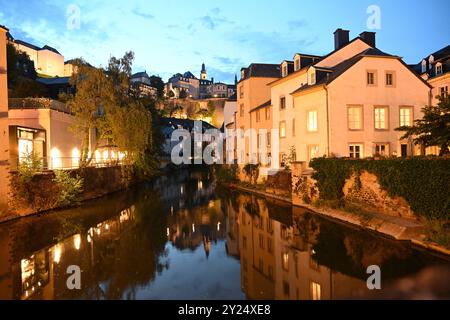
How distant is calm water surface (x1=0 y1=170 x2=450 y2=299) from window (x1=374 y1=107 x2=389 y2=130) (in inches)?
326

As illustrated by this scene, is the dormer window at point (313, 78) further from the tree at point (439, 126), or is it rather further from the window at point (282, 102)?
the tree at point (439, 126)

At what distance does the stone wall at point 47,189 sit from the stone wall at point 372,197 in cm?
1713

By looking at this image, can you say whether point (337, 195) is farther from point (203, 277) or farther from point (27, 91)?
point (27, 91)

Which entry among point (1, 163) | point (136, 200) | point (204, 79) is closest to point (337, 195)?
point (136, 200)

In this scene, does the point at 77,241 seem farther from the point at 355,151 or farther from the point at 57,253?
the point at 355,151

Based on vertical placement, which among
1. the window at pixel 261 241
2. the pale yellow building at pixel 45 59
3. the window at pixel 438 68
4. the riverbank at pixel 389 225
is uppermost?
the pale yellow building at pixel 45 59

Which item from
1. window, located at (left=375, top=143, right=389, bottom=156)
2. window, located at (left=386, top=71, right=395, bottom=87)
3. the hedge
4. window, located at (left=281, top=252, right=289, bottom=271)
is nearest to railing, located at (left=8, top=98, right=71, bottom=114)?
the hedge

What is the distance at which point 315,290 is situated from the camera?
8680mm

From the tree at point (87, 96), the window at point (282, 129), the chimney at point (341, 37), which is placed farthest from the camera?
the window at point (282, 129)

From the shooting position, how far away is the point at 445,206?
39.9ft

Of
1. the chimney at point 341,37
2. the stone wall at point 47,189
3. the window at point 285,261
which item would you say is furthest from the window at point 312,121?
the stone wall at point 47,189

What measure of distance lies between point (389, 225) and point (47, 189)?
18.6 m

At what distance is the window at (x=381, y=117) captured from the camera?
2262cm

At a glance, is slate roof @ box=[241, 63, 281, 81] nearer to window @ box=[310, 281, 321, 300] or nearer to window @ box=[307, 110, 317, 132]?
window @ box=[307, 110, 317, 132]
